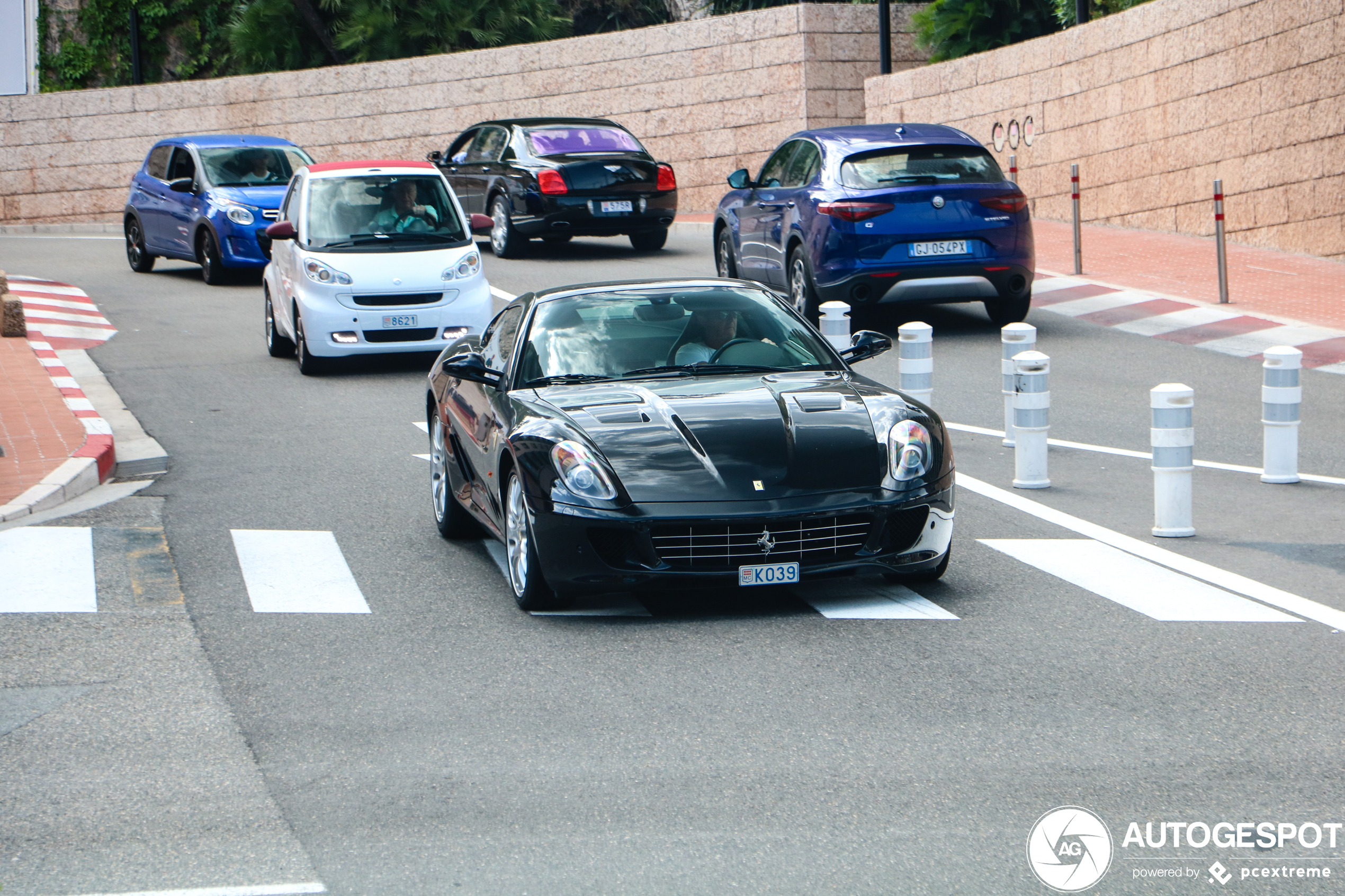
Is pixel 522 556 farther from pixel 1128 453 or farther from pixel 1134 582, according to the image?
pixel 1128 453

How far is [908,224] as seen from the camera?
48.9 ft

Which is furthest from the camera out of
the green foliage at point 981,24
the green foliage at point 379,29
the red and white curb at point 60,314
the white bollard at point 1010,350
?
the green foliage at point 379,29

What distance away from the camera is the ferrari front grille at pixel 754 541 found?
6805mm

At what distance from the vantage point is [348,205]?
15500 millimetres

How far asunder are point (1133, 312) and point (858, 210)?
3379mm

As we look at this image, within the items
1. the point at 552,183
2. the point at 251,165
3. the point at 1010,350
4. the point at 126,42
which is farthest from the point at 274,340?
the point at 126,42

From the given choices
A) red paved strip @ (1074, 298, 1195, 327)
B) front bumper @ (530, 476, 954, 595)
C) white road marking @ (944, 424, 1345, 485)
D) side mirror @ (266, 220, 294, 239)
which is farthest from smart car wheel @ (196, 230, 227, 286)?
front bumper @ (530, 476, 954, 595)

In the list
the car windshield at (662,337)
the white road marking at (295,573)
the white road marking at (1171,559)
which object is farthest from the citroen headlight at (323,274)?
the car windshield at (662,337)

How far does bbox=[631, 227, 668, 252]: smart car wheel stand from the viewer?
22969mm

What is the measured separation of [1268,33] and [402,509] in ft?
45.3

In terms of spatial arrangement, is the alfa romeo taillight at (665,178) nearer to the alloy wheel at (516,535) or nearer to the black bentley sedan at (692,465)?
the black bentley sedan at (692,465)

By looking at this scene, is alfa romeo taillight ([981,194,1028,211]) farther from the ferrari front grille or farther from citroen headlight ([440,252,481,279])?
the ferrari front grille

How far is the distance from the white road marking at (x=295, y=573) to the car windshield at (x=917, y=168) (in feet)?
24.8

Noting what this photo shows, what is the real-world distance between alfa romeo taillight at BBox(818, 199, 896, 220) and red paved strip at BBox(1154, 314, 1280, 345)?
8.87ft
